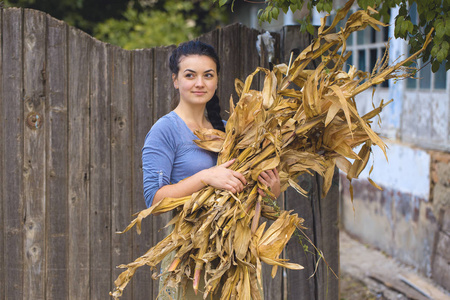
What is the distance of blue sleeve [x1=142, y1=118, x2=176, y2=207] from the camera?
2.50m

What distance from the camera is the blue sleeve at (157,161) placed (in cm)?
250

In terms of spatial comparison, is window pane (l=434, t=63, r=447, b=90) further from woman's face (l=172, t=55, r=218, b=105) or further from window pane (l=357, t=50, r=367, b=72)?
woman's face (l=172, t=55, r=218, b=105)

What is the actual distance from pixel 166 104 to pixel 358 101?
4.63 meters

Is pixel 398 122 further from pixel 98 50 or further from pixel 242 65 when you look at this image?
pixel 98 50

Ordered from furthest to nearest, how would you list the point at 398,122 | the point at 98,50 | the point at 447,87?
the point at 398,122 < the point at 447,87 < the point at 98,50

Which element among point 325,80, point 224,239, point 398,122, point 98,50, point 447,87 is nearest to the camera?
point 224,239

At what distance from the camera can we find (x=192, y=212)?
8.00ft

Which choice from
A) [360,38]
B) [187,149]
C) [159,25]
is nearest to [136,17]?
[159,25]

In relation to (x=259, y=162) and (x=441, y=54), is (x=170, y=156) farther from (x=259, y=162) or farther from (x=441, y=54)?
(x=441, y=54)

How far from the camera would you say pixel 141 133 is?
355cm

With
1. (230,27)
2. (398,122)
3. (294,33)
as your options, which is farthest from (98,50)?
(398,122)

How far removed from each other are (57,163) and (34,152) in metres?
0.15

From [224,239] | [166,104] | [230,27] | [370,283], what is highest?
[230,27]

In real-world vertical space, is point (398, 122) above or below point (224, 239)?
above
